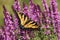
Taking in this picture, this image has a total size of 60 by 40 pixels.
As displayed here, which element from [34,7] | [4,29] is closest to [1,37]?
[4,29]

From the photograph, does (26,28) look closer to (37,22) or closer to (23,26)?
(23,26)

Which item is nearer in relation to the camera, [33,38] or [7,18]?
[7,18]

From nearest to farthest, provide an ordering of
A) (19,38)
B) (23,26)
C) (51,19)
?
(23,26) → (19,38) → (51,19)

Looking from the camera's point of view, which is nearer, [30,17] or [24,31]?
[24,31]

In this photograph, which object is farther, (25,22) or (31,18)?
(31,18)

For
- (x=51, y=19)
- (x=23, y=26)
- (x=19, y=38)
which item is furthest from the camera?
(x=51, y=19)

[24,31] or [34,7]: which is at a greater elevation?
[34,7]

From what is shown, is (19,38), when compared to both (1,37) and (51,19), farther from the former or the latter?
(51,19)

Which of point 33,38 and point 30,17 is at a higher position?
point 30,17

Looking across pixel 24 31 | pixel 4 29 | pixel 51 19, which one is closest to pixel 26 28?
pixel 24 31
